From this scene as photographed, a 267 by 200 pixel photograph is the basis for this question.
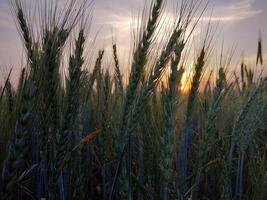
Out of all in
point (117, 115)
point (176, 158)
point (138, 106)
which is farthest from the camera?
point (176, 158)

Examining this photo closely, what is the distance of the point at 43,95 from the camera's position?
151 cm

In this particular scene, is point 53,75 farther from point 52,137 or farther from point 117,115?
point 117,115

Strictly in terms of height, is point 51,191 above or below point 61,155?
below

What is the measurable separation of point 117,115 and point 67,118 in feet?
1.90

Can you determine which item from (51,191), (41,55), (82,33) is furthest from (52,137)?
(82,33)

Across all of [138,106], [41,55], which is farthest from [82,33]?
[138,106]

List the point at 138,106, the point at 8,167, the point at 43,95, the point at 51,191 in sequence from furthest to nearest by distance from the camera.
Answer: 1. the point at 138,106
2. the point at 43,95
3. the point at 51,191
4. the point at 8,167

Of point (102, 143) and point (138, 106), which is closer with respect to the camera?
point (138, 106)

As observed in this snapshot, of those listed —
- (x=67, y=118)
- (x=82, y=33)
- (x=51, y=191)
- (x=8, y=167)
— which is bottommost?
(x=51, y=191)

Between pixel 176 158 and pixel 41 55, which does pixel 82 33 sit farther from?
pixel 176 158

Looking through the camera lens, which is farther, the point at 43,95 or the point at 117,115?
the point at 117,115

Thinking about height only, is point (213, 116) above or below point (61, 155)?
above

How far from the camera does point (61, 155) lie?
1427 mm

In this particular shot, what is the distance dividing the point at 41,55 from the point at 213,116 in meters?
1.00
